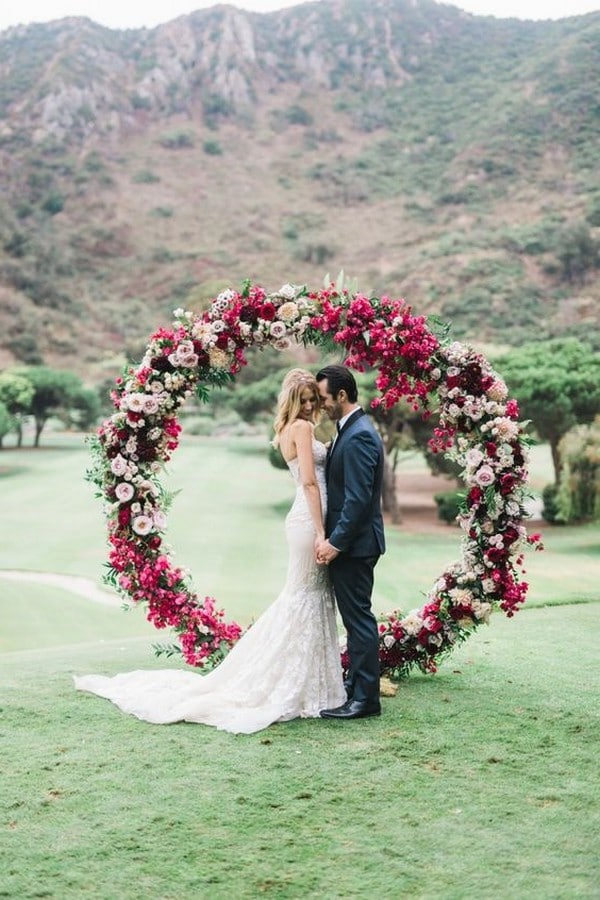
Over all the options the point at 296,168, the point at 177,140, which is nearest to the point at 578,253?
the point at 296,168

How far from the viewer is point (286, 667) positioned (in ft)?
20.9

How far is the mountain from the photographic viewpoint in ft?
240

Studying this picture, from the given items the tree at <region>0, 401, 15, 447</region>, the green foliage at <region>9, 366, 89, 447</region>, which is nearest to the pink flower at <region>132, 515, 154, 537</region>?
the tree at <region>0, 401, 15, 447</region>

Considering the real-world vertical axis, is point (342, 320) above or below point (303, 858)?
above

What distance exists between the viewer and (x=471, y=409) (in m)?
6.86

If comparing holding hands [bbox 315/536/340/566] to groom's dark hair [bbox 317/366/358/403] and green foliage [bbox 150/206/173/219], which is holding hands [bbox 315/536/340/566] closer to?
groom's dark hair [bbox 317/366/358/403]

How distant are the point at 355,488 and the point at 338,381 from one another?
74cm

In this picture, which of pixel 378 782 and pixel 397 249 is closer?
pixel 378 782

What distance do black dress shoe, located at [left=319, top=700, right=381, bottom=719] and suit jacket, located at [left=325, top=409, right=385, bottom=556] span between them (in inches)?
38.8

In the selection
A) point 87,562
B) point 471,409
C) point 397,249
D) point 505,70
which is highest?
point 505,70

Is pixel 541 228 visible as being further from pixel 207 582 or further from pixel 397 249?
pixel 207 582

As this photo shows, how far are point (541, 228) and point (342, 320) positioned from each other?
72.2 metres

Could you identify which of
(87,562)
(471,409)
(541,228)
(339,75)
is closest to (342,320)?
(471,409)

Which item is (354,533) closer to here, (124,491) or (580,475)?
(124,491)
